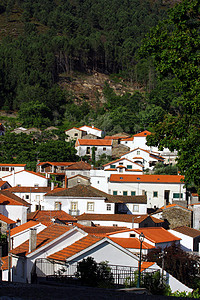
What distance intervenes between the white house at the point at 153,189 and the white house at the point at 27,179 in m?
7.97

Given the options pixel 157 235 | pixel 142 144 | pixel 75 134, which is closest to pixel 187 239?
pixel 157 235

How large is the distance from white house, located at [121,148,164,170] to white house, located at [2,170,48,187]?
15413mm

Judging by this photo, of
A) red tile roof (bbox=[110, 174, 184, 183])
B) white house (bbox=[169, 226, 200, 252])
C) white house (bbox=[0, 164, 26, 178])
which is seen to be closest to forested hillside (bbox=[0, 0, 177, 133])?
white house (bbox=[0, 164, 26, 178])

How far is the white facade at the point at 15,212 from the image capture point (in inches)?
1410

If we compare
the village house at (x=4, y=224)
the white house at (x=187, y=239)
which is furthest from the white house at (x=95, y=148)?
the village house at (x=4, y=224)

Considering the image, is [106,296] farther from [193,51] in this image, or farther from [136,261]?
[136,261]

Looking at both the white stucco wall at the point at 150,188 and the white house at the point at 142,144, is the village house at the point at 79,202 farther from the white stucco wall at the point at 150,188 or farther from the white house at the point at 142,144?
the white house at the point at 142,144

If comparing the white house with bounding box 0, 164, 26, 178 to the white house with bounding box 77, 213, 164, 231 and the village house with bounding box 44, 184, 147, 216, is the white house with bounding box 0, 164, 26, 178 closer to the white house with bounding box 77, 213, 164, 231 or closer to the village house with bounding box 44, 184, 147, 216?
the village house with bounding box 44, 184, 147, 216

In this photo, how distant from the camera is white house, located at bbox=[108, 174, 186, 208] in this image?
2109 inches

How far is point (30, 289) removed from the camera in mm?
7383

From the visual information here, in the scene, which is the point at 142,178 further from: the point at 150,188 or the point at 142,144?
the point at 142,144

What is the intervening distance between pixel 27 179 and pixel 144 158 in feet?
61.9

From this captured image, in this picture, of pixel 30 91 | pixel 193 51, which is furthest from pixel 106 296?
pixel 30 91

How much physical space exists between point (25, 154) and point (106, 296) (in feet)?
206
